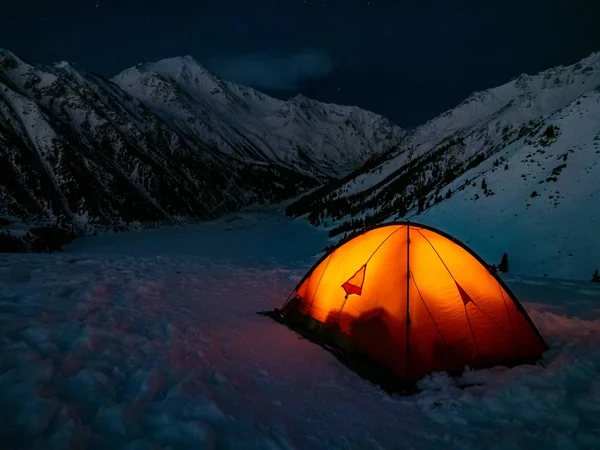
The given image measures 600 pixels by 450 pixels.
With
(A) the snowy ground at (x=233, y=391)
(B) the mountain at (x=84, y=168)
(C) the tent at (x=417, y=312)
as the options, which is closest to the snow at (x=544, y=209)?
(A) the snowy ground at (x=233, y=391)

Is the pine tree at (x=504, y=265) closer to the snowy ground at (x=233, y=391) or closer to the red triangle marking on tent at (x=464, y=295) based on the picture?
the snowy ground at (x=233, y=391)

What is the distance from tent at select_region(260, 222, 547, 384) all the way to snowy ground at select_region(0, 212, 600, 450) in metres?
0.40

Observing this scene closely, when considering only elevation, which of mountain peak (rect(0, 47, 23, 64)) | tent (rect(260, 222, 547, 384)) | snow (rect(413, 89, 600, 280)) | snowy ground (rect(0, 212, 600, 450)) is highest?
mountain peak (rect(0, 47, 23, 64))

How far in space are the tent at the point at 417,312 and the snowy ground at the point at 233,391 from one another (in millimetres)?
396

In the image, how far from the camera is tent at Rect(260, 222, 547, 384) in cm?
630

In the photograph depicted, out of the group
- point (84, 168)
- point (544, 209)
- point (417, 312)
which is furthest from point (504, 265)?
point (84, 168)

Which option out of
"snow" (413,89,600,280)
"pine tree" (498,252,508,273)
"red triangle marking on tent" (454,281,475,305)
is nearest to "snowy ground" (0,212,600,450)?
"red triangle marking on tent" (454,281,475,305)

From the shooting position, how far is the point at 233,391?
516 cm

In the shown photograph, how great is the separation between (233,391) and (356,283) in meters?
3.11

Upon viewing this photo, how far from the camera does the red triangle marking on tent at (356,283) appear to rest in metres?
7.12

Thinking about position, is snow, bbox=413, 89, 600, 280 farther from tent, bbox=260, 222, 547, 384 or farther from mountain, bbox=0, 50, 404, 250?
mountain, bbox=0, 50, 404, 250

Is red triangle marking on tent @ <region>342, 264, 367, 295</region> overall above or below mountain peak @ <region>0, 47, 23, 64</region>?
below

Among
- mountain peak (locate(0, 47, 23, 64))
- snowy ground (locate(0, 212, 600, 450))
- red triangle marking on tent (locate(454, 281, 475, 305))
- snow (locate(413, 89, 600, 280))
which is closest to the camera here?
snowy ground (locate(0, 212, 600, 450))

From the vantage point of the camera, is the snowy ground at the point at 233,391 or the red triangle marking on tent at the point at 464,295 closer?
the snowy ground at the point at 233,391
